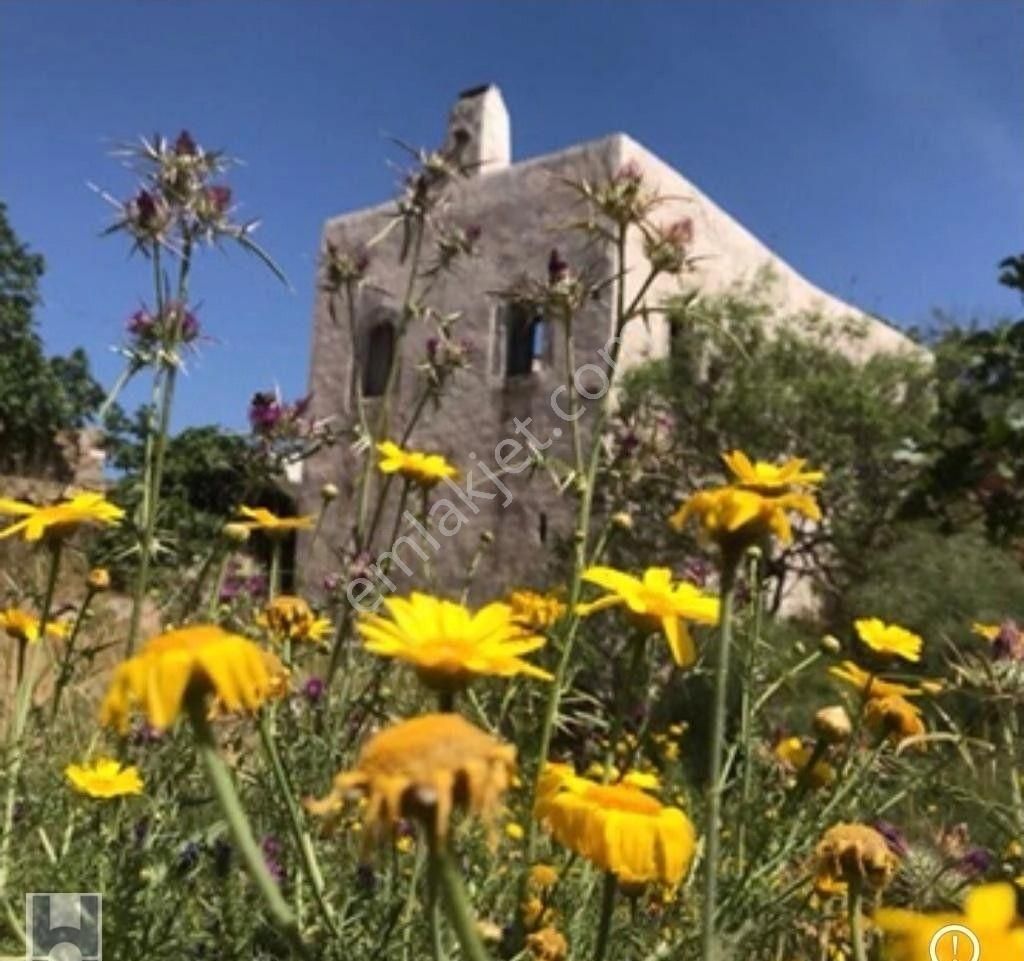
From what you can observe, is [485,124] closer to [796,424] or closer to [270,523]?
[796,424]

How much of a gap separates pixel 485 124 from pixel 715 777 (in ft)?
42.3

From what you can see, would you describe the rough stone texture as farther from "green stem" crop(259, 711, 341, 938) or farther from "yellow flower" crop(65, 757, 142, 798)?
"green stem" crop(259, 711, 341, 938)

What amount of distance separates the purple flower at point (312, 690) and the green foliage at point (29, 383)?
46.2 feet

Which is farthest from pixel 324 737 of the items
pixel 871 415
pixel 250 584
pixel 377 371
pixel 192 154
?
pixel 377 371

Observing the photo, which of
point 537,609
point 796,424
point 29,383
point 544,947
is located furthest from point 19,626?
point 29,383

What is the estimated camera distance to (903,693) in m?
1.50

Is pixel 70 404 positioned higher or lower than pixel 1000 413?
higher

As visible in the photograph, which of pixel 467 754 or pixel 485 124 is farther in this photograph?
pixel 485 124

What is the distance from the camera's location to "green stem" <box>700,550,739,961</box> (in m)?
0.76

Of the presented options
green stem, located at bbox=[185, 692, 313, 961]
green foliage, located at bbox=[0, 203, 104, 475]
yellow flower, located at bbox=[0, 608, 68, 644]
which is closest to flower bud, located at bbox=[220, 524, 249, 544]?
yellow flower, located at bbox=[0, 608, 68, 644]

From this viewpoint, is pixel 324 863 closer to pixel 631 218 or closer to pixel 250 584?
pixel 631 218

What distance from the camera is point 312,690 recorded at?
243 cm

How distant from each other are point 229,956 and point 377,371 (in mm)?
12133

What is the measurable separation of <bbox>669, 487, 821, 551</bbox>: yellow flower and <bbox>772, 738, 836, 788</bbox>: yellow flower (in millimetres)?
374
